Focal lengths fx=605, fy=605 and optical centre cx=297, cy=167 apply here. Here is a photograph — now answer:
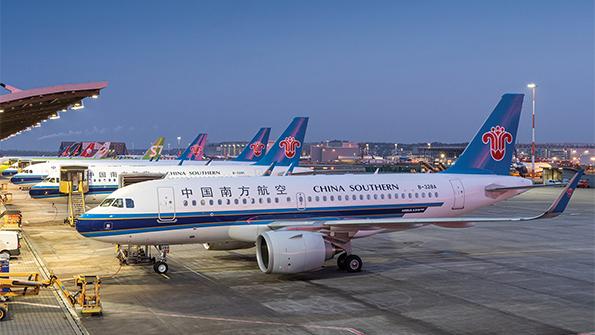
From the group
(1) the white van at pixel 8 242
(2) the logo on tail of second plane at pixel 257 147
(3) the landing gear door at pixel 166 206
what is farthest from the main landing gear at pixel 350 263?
(2) the logo on tail of second plane at pixel 257 147

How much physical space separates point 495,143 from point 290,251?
13.8 m

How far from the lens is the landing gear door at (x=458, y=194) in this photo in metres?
27.4

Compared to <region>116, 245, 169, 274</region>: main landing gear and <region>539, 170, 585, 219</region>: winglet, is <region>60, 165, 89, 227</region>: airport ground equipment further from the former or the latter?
<region>539, 170, 585, 219</region>: winglet

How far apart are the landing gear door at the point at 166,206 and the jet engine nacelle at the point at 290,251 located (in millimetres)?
3468

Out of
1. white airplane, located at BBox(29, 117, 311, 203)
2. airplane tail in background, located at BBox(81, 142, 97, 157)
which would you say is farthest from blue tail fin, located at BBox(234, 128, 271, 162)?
airplane tail in background, located at BBox(81, 142, 97, 157)

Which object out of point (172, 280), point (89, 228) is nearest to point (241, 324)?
point (172, 280)

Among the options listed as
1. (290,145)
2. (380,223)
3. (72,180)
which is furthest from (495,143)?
(72,180)

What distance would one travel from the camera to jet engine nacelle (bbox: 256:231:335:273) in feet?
68.5

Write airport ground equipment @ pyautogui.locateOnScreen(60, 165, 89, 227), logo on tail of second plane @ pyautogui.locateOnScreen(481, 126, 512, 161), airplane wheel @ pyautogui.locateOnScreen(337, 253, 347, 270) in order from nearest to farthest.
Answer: airplane wheel @ pyautogui.locateOnScreen(337, 253, 347, 270) < logo on tail of second plane @ pyautogui.locateOnScreen(481, 126, 512, 161) < airport ground equipment @ pyautogui.locateOnScreen(60, 165, 89, 227)

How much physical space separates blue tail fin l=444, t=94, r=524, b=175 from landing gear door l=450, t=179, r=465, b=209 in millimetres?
1719

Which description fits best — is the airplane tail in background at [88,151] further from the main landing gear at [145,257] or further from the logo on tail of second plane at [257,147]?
the main landing gear at [145,257]

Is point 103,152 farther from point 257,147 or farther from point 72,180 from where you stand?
point 72,180

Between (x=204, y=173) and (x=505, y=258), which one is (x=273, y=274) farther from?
(x=204, y=173)

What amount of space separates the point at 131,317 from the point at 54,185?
2962 cm
